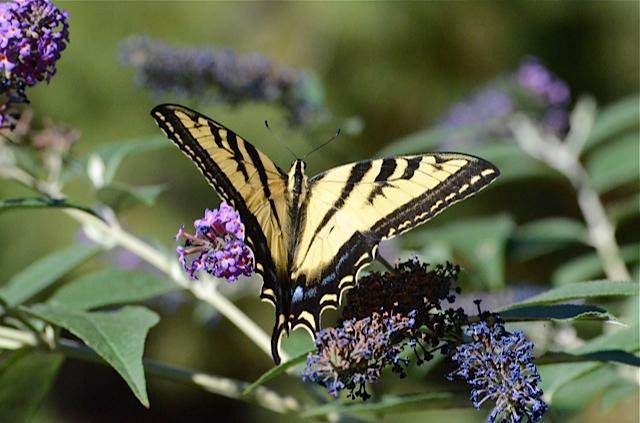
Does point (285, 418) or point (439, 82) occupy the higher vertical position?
point (439, 82)

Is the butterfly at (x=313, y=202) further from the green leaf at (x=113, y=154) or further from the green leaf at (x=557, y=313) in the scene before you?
the green leaf at (x=113, y=154)

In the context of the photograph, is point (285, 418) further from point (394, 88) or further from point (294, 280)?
point (294, 280)

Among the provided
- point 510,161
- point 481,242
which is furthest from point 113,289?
point 510,161

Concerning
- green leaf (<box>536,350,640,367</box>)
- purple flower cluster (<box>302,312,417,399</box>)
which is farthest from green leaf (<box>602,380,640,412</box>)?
purple flower cluster (<box>302,312,417,399</box>)

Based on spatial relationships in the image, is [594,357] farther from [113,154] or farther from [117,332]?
[113,154]

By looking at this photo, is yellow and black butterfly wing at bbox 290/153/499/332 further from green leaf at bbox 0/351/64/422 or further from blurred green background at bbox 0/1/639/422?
blurred green background at bbox 0/1/639/422

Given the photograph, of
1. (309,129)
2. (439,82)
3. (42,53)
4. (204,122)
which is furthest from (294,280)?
(439,82)
